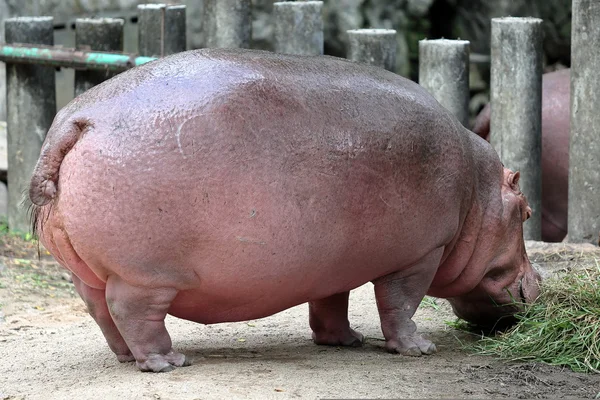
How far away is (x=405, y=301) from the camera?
4.21m

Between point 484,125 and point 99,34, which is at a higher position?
point 99,34

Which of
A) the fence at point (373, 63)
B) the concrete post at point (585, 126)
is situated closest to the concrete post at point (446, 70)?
the fence at point (373, 63)

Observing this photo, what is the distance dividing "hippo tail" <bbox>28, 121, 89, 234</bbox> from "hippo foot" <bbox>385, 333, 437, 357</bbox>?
1490 millimetres

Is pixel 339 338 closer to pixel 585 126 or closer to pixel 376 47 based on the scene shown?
pixel 585 126

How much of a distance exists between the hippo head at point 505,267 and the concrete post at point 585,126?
153cm

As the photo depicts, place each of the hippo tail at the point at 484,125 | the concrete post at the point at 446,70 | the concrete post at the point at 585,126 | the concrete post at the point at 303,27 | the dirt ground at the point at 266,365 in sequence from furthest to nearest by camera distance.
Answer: the hippo tail at the point at 484,125, the concrete post at the point at 303,27, the concrete post at the point at 446,70, the concrete post at the point at 585,126, the dirt ground at the point at 266,365

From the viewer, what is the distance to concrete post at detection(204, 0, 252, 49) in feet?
23.1

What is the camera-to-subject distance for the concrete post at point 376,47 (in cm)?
660

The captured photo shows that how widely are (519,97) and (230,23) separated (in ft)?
6.62

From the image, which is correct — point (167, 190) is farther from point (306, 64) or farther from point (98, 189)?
point (306, 64)

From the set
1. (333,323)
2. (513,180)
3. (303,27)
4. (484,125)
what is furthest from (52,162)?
(484,125)

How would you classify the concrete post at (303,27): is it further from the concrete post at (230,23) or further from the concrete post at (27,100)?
the concrete post at (27,100)

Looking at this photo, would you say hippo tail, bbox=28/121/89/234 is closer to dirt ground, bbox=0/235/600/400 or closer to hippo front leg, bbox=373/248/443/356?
dirt ground, bbox=0/235/600/400

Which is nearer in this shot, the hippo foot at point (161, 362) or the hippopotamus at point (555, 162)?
the hippo foot at point (161, 362)
